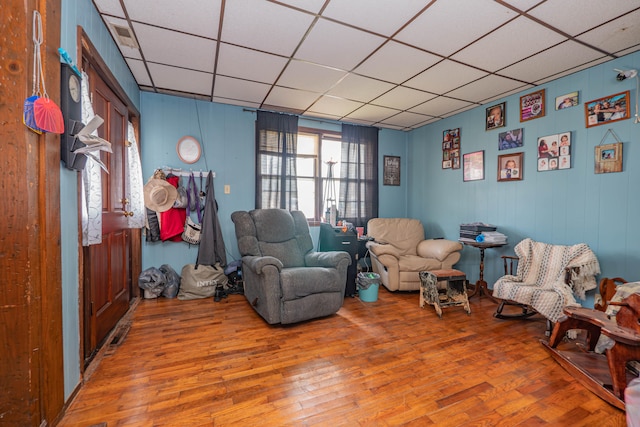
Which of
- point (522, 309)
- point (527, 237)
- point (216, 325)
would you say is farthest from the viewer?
point (527, 237)

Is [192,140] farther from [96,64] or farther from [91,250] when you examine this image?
[91,250]

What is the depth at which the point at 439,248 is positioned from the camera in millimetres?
3748

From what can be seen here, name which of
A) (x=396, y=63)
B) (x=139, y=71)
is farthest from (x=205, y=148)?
(x=396, y=63)

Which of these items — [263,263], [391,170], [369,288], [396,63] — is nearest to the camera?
[263,263]

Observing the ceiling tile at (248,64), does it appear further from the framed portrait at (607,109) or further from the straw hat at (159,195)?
the framed portrait at (607,109)

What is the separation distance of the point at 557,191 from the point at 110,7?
4252mm

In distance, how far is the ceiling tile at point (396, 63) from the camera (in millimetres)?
2459

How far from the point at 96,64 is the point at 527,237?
14.5 feet

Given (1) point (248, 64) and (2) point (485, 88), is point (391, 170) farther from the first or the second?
(1) point (248, 64)

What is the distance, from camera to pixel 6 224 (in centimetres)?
118

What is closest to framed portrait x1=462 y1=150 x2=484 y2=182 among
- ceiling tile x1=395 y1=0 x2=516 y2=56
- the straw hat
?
ceiling tile x1=395 y1=0 x2=516 y2=56

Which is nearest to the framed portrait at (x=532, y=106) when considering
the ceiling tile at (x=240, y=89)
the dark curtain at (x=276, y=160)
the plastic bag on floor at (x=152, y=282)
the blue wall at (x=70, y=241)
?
the dark curtain at (x=276, y=160)

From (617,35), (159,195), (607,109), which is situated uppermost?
(617,35)

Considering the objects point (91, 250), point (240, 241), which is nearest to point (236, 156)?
point (240, 241)
